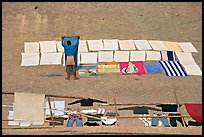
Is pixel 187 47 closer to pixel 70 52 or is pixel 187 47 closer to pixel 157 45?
pixel 157 45

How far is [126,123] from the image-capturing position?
14.7 m

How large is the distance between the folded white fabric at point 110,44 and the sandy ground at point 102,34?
18.6 inches

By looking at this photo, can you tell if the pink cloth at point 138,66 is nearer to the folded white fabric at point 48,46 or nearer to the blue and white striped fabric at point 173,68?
the blue and white striped fabric at point 173,68

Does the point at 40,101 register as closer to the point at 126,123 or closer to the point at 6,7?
the point at 126,123

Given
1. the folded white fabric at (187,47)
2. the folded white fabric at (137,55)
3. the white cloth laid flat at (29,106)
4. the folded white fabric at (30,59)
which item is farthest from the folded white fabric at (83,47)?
the white cloth laid flat at (29,106)

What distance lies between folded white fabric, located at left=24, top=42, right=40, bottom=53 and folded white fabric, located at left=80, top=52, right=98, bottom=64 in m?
2.23

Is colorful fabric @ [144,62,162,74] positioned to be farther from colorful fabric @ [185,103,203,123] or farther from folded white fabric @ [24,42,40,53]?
folded white fabric @ [24,42,40,53]

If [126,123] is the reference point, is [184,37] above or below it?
above

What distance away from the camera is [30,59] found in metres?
19.0

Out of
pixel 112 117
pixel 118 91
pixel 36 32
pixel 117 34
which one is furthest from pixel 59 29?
pixel 112 117

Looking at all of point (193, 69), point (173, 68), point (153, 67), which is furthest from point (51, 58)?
point (193, 69)

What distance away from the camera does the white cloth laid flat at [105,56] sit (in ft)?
Answer: 62.3

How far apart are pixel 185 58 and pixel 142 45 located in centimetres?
222

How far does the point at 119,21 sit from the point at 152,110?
26.3ft
